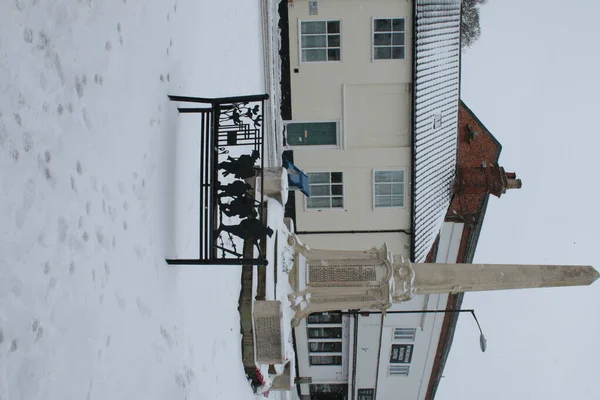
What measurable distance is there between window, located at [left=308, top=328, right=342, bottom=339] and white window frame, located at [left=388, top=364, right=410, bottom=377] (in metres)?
2.49

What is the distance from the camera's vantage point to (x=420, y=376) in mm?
21469

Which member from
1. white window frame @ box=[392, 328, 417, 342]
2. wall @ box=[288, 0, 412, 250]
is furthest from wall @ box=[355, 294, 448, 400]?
wall @ box=[288, 0, 412, 250]

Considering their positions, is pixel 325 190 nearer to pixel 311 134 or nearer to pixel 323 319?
pixel 311 134

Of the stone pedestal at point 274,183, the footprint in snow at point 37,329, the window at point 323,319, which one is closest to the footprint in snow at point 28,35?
the footprint in snow at point 37,329

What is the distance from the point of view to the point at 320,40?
1423cm

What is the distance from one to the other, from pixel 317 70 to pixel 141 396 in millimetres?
10017

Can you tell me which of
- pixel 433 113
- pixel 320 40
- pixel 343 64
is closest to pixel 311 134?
pixel 343 64

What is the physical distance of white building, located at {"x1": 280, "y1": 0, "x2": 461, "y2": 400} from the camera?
14.1 metres

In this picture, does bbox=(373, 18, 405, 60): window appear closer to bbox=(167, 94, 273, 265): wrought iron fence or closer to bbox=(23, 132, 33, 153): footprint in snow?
bbox=(167, 94, 273, 265): wrought iron fence

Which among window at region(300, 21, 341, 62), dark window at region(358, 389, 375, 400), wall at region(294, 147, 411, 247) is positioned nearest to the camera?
window at region(300, 21, 341, 62)

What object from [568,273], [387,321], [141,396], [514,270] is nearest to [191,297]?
[141,396]

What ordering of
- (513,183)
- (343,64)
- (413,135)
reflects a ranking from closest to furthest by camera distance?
(343,64) → (413,135) → (513,183)

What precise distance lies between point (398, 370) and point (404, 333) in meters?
1.84

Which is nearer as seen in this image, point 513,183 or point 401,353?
point 513,183
